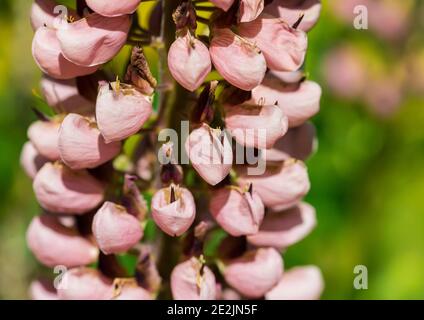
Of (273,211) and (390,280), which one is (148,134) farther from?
(390,280)

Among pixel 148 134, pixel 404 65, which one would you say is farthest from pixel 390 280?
pixel 148 134

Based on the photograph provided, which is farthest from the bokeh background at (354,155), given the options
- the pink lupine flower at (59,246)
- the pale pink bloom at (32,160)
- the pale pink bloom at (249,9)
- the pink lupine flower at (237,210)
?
the pale pink bloom at (249,9)

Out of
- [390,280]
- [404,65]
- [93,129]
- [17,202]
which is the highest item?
[93,129]

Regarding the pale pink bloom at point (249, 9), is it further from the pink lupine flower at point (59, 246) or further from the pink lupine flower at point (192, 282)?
the pink lupine flower at point (59, 246)

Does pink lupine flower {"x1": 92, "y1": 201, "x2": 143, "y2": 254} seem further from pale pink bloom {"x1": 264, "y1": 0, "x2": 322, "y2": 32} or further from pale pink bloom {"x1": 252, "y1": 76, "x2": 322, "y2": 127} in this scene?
pale pink bloom {"x1": 264, "y1": 0, "x2": 322, "y2": 32}

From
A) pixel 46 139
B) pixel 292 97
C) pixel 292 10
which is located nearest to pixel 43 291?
pixel 46 139

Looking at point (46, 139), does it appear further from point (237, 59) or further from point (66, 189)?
point (237, 59)
